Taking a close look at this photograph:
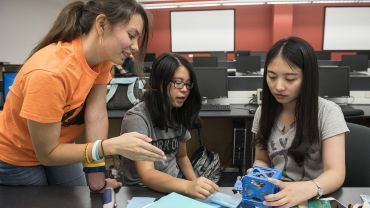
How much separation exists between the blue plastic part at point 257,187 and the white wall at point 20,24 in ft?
21.4

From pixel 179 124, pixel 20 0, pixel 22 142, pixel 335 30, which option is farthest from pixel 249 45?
pixel 22 142

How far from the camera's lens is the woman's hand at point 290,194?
90cm

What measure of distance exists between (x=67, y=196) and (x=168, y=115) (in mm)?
563

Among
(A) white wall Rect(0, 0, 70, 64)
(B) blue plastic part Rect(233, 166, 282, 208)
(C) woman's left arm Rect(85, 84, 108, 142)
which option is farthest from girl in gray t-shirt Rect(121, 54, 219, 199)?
(A) white wall Rect(0, 0, 70, 64)

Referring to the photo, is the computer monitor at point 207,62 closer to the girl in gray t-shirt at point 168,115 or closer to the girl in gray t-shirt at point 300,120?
the girl in gray t-shirt at point 168,115

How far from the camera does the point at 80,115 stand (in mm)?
1181

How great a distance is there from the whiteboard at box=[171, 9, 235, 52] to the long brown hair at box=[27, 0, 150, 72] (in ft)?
25.1

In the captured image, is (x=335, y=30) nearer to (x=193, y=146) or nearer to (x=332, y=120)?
(x=193, y=146)

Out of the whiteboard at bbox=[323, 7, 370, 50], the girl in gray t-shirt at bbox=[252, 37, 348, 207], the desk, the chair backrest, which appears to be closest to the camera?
the desk

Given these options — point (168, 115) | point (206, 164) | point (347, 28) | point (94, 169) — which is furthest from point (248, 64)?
point (94, 169)

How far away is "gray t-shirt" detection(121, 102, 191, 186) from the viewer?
1.35 meters

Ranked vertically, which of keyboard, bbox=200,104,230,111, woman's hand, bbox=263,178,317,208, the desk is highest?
woman's hand, bbox=263,178,317,208

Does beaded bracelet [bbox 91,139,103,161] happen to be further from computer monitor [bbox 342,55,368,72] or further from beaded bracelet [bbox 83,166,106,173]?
computer monitor [bbox 342,55,368,72]

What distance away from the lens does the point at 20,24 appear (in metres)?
6.76
